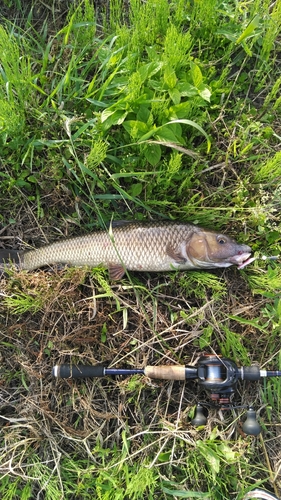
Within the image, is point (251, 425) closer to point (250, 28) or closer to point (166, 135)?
point (166, 135)

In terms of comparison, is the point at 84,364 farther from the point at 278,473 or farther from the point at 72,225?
the point at 278,473

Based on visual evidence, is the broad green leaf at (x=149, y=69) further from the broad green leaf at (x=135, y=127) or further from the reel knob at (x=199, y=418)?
the reel knob at (x=199, y=418)

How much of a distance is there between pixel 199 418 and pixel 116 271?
1.14m

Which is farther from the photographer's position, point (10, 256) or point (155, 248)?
point (10, 256)

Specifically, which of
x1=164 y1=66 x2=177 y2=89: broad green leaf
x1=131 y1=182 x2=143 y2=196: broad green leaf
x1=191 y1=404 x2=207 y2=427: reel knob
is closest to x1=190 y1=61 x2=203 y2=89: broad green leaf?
x1=164 y1=66 x2=177 y2=89: broad green leaf

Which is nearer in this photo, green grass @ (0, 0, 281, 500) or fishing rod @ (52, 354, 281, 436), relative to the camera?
fishing rod @ (52, 354, 281, 436)

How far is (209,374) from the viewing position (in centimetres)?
270

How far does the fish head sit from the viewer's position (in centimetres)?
284

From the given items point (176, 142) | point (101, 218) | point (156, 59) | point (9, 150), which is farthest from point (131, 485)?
point (156, 59)

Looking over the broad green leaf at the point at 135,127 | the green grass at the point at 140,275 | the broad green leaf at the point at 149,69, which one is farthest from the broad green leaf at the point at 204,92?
the broad green leaf at the point at 135,127

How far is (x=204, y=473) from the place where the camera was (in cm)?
280

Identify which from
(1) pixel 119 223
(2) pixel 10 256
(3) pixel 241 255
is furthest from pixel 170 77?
(2) pixel 10 256

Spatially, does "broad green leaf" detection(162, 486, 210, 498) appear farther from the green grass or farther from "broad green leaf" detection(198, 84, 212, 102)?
"broad green leaf" detection(198, 84, 212, 102)

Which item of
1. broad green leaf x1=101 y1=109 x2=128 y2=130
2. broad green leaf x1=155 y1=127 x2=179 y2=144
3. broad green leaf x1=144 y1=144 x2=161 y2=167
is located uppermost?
broad green leaf x1=101 y1=109 x2=128 y2=130
